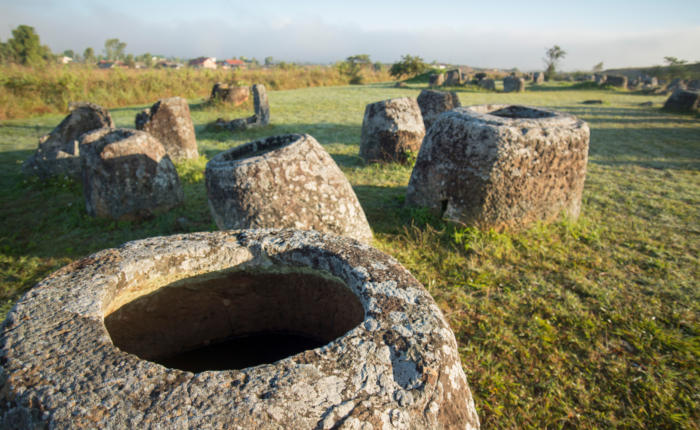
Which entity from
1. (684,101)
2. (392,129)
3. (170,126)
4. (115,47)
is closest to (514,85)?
(684,101)

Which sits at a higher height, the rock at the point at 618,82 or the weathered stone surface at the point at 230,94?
the rock at the point at 618,82

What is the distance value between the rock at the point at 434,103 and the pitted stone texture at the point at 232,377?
22.3 ft

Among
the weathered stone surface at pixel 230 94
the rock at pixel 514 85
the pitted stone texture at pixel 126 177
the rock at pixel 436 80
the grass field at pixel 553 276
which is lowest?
the grass field at pixel 553 276

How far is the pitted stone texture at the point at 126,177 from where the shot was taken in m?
4.30

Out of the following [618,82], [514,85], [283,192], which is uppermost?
[618,82]

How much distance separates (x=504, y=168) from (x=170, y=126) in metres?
5.83

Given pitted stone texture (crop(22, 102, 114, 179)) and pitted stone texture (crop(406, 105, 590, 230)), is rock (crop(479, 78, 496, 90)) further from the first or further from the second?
pitted stone texture (crop(22, 102, 114, 179))

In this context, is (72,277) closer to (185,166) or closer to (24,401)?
(24,401)

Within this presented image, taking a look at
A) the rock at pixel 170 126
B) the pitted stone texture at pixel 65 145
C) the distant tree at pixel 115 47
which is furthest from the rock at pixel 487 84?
the distant tree at pixel 115 47

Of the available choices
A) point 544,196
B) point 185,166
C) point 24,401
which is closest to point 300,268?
point 24,401

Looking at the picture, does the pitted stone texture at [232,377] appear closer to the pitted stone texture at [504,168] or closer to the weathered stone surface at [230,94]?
the pitted stone texture at [504,168]

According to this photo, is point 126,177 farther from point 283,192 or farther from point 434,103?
point 434,103

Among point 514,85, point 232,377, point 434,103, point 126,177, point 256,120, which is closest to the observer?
point 232,377

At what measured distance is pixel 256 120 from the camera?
9.95 meters
